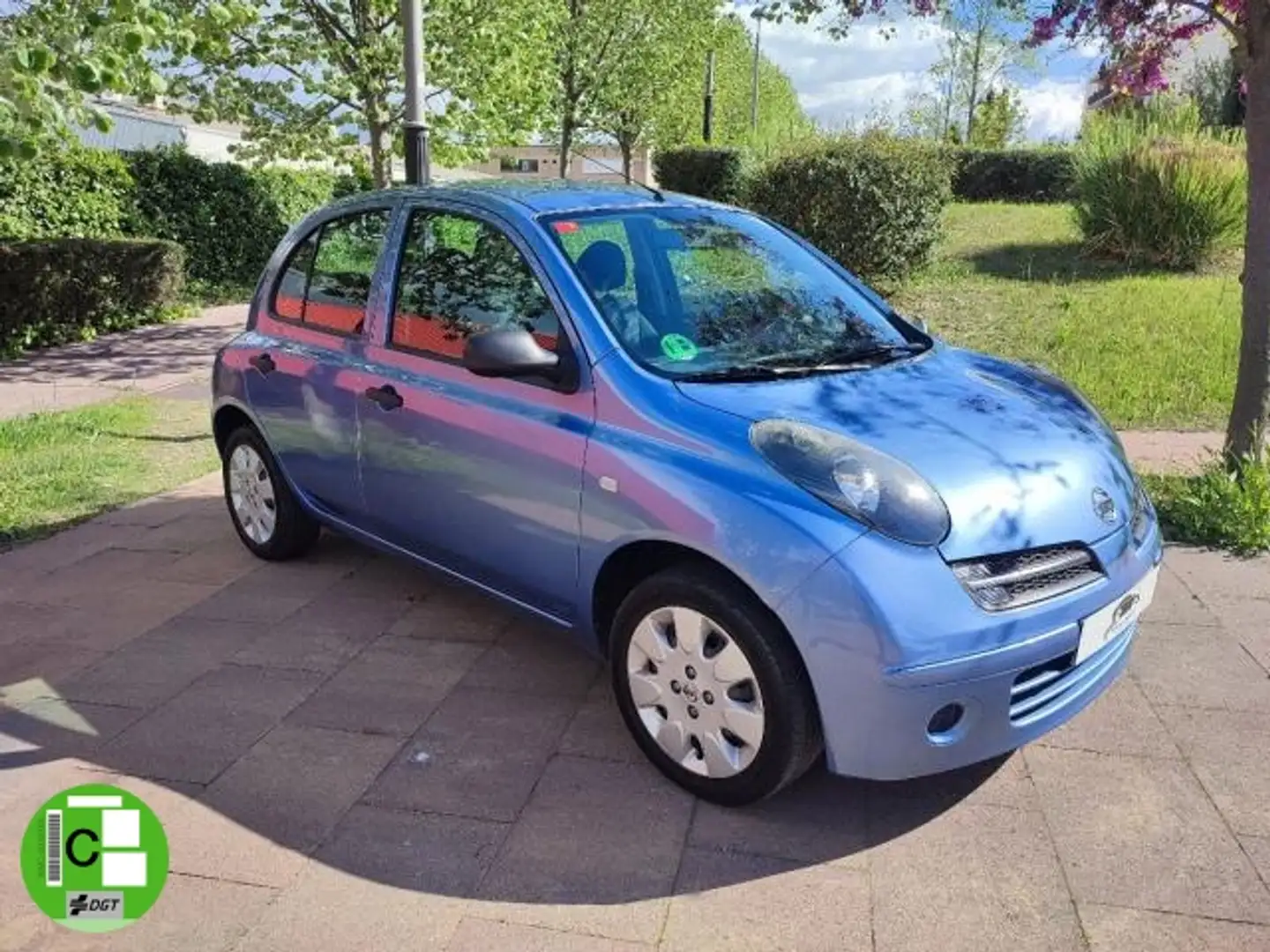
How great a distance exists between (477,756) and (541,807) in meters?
0.37

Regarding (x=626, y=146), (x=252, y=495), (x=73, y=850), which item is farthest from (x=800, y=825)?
(x=626, y=146)

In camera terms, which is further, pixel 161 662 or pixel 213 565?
pixel 213 565

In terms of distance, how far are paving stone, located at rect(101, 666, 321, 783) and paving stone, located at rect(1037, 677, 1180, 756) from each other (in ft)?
8.45

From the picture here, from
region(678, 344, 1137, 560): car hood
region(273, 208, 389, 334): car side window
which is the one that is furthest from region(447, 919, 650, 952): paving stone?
region(273, 208, 389, 334): car side window

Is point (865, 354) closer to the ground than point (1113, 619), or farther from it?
farther from it

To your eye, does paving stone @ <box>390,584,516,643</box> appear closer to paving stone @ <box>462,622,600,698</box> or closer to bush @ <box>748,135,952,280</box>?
paving stone @ <box>462,622,600,698</box>

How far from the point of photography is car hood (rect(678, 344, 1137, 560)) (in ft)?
9.41

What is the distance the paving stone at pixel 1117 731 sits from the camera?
136 inches

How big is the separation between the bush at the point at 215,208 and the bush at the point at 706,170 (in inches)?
278

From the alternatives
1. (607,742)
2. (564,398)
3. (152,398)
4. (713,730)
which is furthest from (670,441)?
(152,398)

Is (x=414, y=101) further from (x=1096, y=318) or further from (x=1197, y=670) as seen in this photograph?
(x=1096, y=318)

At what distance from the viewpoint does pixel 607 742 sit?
3.50 m

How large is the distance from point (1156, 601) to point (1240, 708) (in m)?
0.98

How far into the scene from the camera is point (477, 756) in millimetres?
3426
